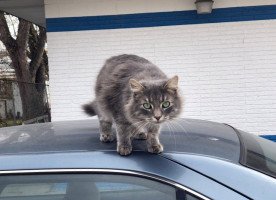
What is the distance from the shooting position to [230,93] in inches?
296

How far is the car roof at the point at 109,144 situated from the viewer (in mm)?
1976

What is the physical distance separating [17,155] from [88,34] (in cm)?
584

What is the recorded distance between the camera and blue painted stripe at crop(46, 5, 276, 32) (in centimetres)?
735

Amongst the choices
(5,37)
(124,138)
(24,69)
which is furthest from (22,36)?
(124,138)

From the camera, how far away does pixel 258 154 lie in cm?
216

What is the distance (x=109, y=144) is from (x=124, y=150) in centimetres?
22

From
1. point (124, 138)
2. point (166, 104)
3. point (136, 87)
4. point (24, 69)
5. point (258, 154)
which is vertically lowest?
point (258, 154)

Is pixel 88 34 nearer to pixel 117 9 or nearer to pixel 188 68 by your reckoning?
pixel 117 9

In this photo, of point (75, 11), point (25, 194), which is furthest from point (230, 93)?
point (25, 194)

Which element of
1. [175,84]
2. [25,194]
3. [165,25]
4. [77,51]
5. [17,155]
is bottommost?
[25,194]

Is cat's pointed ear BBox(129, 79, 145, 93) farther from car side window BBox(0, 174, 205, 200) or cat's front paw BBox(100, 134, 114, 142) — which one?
car side window BBox(0, 174, 205, 200)

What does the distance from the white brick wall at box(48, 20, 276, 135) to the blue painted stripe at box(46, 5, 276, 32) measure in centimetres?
11

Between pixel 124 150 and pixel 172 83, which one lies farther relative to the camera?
pixel 172 83

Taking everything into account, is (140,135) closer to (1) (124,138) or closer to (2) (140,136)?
(2) (140,136)
